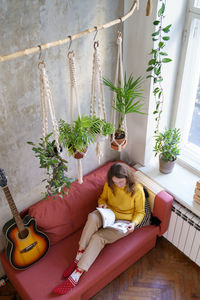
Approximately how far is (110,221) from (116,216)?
0.17 meters

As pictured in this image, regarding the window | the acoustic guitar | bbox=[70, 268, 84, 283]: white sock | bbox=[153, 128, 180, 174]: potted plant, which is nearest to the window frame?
the window

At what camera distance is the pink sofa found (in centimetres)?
250

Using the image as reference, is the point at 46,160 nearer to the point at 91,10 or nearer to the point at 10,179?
the point at 10,179

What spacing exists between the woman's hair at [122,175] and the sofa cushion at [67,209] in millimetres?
293

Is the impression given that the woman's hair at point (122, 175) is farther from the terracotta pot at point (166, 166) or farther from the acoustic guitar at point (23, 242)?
the acoustic guitar at point (23, 242)

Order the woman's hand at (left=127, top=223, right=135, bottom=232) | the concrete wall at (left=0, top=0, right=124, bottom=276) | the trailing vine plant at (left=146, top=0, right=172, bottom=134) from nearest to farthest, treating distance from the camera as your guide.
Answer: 1. the concrete wall at (left=0, top=0, right=124, bottom=276)
2. the trailing vine plant at (left=146, top=0, right=172, bottom=134)
3. the woman's hand at (left=127, top=223, right=135, bottom=232)

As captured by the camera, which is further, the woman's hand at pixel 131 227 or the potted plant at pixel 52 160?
the woman's hand at pixel 131 227

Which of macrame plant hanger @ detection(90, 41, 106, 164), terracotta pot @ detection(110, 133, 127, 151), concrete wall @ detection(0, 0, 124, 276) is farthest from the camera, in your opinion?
terracotta pot @ detection(110, 133, 127, 151)

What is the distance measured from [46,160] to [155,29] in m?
1.38

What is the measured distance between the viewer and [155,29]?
2426mm

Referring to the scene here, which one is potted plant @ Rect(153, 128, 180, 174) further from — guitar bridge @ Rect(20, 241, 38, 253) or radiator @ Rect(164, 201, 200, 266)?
guitar bridge @ Rect(20, 241, 38, 253)

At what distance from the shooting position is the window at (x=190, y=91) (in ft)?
8.44

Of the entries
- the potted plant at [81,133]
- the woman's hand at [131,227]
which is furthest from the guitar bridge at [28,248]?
the potted plant at [81,133]

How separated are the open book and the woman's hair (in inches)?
8.9
